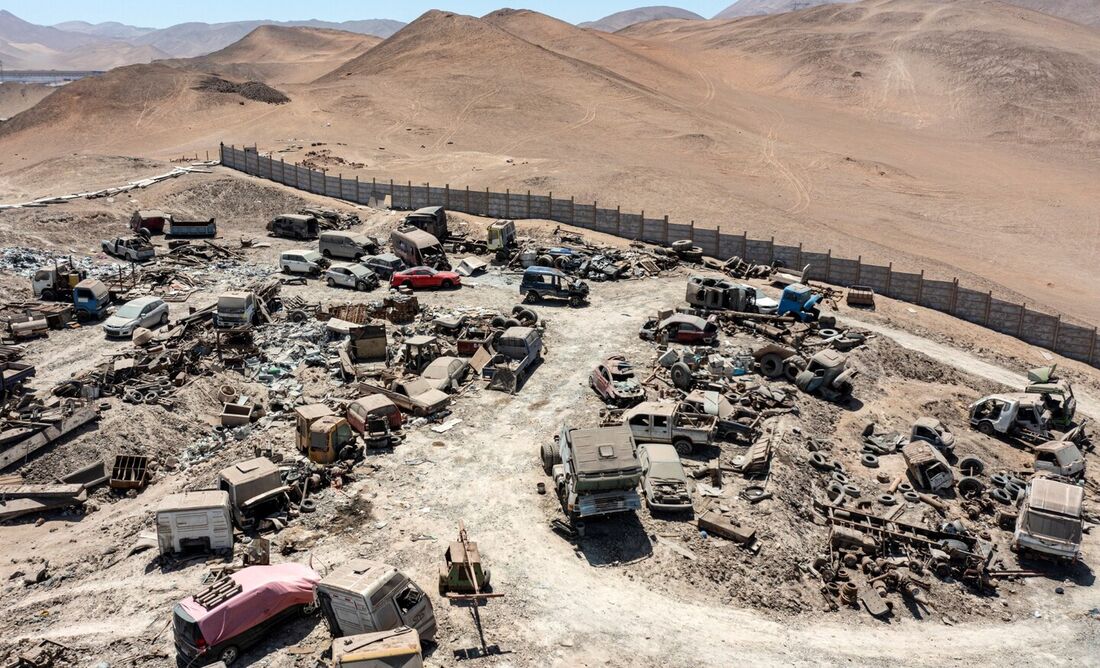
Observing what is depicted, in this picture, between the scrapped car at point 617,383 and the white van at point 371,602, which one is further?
the scrapped car at point 617,383

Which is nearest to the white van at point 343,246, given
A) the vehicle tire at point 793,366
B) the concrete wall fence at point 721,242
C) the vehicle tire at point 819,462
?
the concrete wall fence at point 721,242

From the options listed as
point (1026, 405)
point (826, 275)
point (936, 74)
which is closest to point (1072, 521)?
point (1026, 405)

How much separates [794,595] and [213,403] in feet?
70.3

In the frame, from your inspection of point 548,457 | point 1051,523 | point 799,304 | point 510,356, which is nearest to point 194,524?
point 548,457

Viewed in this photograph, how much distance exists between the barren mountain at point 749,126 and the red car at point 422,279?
20196 millimetres

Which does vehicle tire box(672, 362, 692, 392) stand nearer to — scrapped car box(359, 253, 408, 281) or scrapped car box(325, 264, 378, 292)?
scrapped car box(325, 264, 378, 292)

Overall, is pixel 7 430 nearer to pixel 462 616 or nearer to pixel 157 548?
pixel 157 548

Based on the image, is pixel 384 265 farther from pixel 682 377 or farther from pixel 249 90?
pixel 249 90

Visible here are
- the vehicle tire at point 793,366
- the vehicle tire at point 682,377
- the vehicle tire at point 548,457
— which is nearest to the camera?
the vehicle tire at point 548,457

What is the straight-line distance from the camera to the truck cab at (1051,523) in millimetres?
23078

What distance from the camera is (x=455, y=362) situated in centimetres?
3061

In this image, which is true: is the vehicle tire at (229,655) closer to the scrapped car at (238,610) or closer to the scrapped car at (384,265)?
the scrapped car at (238,610)

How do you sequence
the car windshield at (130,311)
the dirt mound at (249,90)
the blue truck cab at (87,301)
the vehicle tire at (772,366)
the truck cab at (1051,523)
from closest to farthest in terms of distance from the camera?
the truck cab at (1051,523), the vehicle tire at (772,366), the car windshield at (130,311), the blue truck cab at (87,301), the dirt mound at (249,90)

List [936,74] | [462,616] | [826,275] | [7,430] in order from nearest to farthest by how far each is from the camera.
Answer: [462,616]
[7,430]
[826,275]
[936,74]
